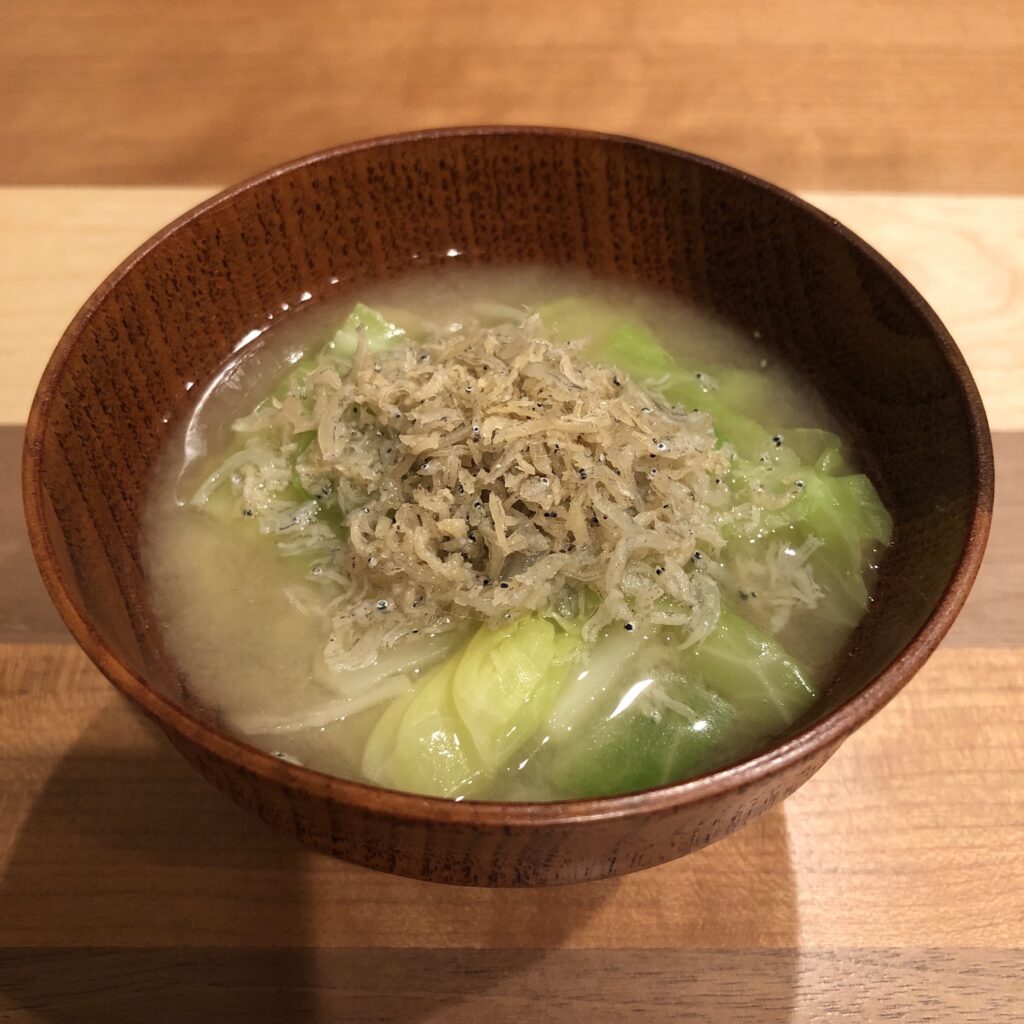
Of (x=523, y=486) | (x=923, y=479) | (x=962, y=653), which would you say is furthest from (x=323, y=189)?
(x=962, y=653)

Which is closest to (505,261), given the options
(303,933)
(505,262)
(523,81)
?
(505,262)

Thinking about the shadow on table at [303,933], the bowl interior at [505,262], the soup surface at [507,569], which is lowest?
the shadow on table at [303,933]

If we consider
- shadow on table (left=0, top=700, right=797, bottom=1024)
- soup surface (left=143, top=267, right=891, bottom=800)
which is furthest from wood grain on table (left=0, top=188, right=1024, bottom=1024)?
soup surface (left=143, top=267, right=891, bottom=800)

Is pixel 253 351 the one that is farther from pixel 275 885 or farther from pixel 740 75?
pixel 740 75

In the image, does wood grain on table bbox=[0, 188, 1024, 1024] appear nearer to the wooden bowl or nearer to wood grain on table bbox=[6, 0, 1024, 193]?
the wooden bowl

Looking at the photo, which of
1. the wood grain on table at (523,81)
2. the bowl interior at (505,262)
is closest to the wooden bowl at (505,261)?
the bowl interior at (505,262)

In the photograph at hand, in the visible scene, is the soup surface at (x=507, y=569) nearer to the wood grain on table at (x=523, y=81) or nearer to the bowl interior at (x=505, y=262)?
the bowl interior at (x=505, y=262)

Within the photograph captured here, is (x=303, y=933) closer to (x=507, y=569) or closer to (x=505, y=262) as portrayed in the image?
(x=507, y=569)

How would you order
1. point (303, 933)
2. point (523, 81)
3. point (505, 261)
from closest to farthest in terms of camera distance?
point (303, 933)
point (505, 261)
point (523, 81)
